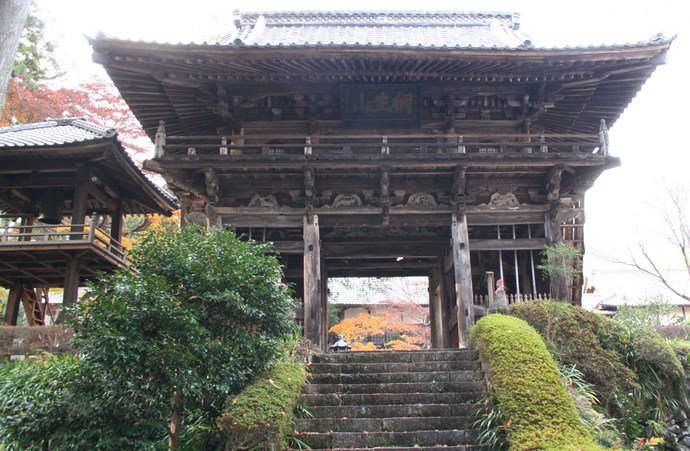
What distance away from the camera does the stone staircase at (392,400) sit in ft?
23.7

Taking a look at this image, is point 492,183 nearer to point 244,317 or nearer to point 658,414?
point 658,414

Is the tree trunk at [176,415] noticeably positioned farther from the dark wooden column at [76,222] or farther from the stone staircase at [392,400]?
the dark wooden column at [76,222]

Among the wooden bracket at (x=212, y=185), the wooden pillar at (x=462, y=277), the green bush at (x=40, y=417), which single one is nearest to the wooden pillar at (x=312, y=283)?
the wooden bracket at (x=212, y=185)

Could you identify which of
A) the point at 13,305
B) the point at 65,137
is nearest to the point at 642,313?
the point at 65,137

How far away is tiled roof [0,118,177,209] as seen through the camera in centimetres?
1541

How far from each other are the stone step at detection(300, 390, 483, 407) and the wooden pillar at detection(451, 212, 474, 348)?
4.35m

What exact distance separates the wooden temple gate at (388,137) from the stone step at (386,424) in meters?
4.69

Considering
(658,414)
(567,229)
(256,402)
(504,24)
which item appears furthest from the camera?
(504,24)

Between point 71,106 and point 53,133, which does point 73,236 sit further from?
point 71,106

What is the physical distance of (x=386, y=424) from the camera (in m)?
7.55

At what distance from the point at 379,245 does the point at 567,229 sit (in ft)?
17.0

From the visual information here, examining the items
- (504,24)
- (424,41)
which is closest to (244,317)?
(424,41)

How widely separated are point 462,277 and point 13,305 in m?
14.2

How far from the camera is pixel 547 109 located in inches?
548
